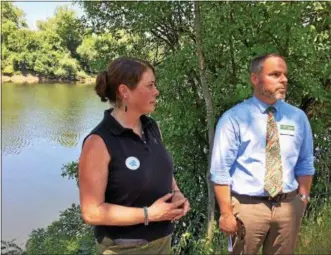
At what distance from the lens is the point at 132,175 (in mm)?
1353

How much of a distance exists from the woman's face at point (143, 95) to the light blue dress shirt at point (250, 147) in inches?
21.1

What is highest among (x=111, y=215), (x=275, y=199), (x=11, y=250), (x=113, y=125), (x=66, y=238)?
(x=113, y=125)

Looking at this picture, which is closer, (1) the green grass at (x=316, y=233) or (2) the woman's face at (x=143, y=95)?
(2) the woman's face at (x=143, y=95)

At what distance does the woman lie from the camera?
1315 mm

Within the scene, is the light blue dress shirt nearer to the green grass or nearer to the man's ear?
the man's ear

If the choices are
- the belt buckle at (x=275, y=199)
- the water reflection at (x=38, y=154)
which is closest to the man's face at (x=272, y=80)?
the belt buckle at (x=275, y=199)

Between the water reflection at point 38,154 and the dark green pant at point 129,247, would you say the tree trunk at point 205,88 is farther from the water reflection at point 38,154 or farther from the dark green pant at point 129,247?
the water reflection at point 38,154

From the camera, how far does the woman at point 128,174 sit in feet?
4.32

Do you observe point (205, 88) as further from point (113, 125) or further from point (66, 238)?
point (113, 125)

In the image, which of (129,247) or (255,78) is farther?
(255,78)

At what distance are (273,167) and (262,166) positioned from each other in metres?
0.05

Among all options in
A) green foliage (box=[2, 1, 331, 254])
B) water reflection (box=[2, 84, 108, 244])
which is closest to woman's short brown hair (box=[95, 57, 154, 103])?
green foliage (box=[2, 1, 331, 254])

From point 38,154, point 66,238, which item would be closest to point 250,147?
point 66,238

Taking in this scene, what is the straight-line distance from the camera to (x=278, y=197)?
1.91 m
